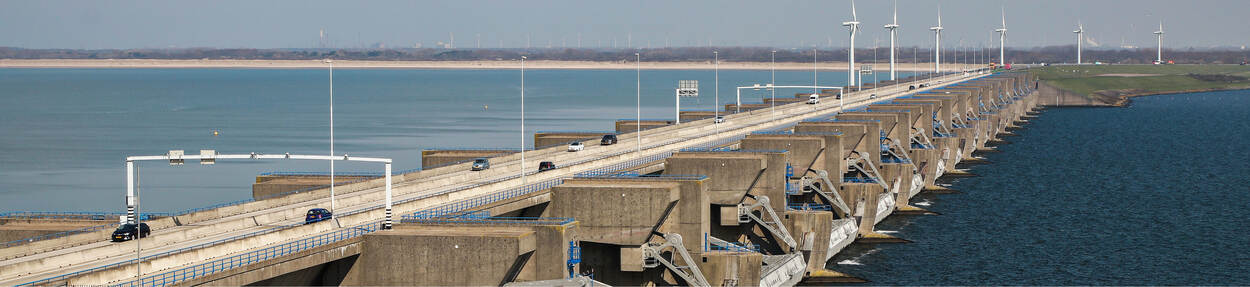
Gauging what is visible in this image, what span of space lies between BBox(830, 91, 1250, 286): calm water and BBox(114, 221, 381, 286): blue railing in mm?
32246

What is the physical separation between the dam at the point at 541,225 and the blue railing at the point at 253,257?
0.10m

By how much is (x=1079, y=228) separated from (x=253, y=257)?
6462 centimetres

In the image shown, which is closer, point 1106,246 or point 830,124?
point 1106,246

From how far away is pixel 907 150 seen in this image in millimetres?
127375

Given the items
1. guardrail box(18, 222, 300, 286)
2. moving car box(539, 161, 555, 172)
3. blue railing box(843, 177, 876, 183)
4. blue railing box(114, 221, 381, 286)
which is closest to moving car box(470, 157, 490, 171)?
moving car box(539, 161, 555, 172)

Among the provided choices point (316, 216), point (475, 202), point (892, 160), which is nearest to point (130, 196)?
point (316, 216)

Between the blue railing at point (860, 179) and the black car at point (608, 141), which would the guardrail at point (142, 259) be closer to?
the black car at point (608, 141)

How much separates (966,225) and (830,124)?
58.4 feet

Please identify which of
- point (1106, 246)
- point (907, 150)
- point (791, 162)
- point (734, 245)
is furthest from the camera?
point (907, 150)

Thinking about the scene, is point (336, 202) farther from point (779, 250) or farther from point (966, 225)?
point (966, 225)

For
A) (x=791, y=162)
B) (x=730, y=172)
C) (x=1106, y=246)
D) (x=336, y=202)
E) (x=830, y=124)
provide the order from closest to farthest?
(x=336, y=202)
(x=730, y=172)
(x=1106, y=246)
(x=791, y=162)
(x=830, y=124)

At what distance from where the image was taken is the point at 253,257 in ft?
154

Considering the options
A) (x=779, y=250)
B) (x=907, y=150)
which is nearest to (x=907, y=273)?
(x=779, y=250)

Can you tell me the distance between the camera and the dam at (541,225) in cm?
4728
